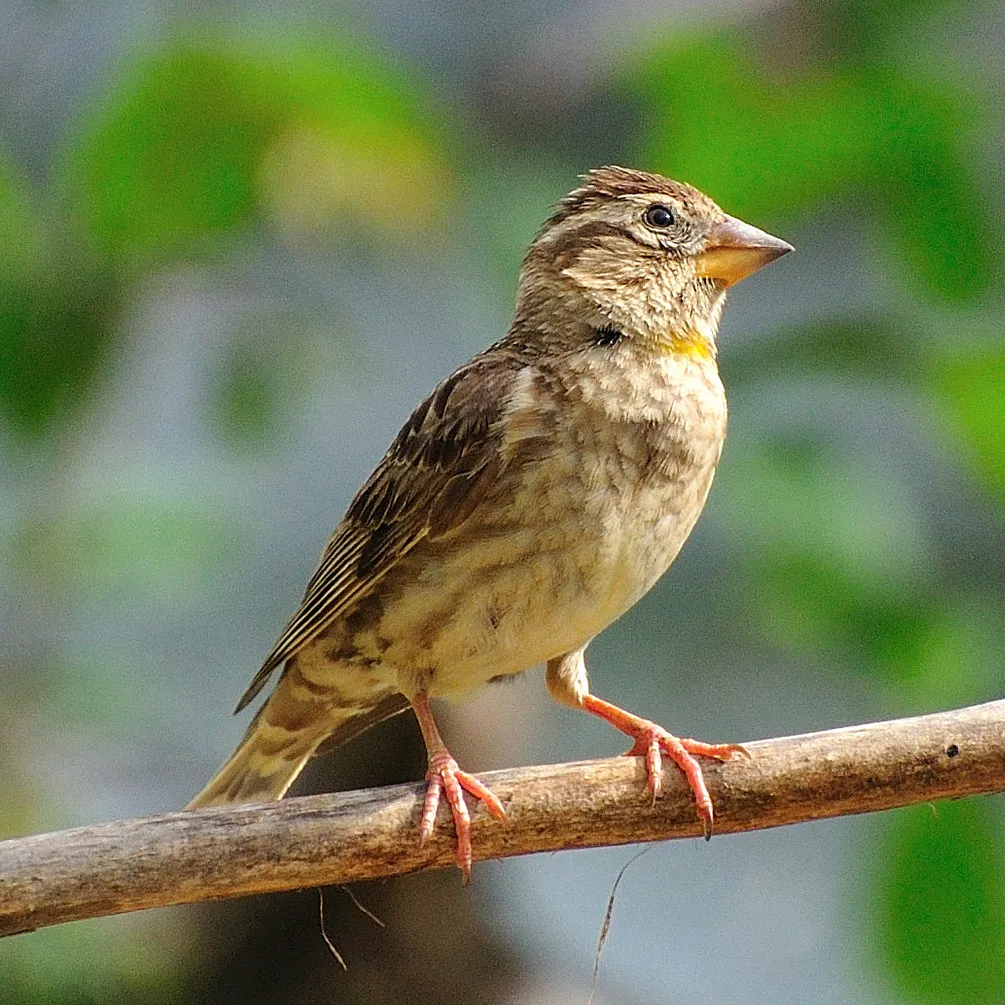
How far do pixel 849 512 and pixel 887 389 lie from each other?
0.34 metres

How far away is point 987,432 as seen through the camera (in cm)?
405

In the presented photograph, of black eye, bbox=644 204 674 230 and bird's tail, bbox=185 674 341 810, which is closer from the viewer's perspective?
black eye, bbox=644 204 674 230

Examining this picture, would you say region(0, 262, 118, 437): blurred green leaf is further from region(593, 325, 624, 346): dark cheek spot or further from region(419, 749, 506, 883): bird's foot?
region(419, 749, 506, 883): bird's foot

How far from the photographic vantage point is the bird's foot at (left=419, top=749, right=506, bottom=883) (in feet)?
10.3

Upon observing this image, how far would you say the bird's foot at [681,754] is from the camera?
3141mm

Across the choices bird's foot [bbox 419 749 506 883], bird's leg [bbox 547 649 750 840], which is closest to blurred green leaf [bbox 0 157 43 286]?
bird's leg [bbox 547 649 750 840]

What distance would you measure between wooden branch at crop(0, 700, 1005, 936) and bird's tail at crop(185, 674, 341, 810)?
3.00ft

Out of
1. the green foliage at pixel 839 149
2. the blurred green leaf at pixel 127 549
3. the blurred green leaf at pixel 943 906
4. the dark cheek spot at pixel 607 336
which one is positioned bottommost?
the blurred green leaf at pixel 943 906

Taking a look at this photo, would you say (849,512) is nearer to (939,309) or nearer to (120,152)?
(939,309)

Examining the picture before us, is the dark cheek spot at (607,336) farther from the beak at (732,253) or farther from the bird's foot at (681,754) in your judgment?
the bird's foot at (681,754)

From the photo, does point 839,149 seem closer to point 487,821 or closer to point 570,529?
point 570,529

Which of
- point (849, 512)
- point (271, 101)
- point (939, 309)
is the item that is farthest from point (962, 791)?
point (271, 101)

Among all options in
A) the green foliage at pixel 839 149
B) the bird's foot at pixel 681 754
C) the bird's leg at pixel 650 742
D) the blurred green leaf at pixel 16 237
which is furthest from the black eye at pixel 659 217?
the blurred green leaf at pixel 16 237

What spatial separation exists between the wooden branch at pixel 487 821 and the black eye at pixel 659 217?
54.3 inches
